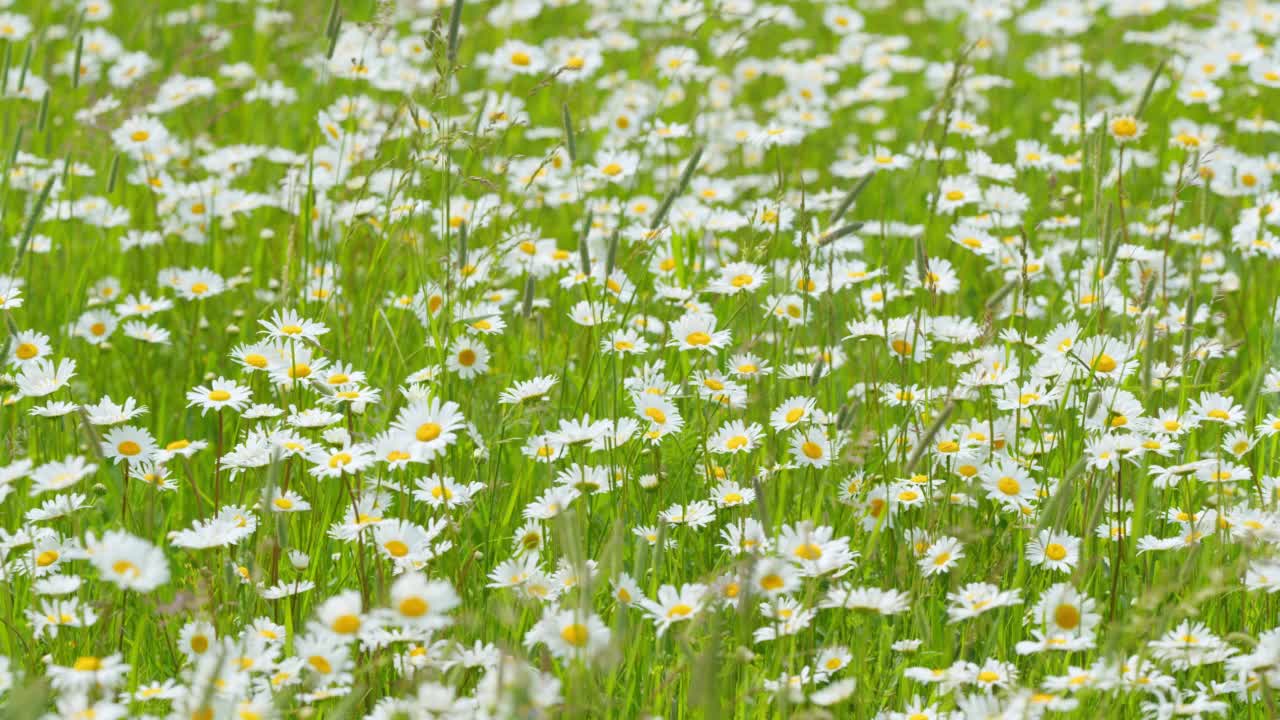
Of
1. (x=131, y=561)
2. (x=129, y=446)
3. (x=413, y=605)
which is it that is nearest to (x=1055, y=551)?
(x=413, y=605)

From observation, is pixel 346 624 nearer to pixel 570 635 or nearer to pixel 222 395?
pixel 570 635

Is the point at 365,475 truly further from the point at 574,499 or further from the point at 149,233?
the point at 149,233

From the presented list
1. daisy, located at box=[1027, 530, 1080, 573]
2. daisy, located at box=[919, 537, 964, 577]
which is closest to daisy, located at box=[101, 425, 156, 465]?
daisy, located at box=[919, 537, 964, 577]

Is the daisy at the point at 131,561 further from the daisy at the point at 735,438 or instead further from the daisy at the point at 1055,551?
the daisy at the point at 1055,551

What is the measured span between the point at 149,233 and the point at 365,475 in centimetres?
192

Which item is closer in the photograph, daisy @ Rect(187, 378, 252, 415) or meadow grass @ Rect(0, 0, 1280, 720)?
meadow grass @ Rect(0, 0, 1280, 720)

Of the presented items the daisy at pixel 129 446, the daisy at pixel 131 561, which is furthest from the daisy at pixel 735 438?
the daisy at pixel 131 561

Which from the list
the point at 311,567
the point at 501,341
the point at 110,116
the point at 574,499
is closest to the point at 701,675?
the point at 574,499

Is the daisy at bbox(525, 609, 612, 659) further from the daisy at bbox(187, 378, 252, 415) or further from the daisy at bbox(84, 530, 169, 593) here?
the daisy at bbox(187, 378, 252, 415)

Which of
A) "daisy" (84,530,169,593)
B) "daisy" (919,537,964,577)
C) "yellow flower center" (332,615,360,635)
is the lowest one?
"daisy" (919,537,964,577)

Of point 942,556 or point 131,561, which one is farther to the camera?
point 942,556

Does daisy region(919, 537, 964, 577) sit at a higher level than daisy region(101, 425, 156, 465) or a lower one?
lower

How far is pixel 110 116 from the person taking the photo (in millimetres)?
4844

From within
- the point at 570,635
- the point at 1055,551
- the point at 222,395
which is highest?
the point at 222,395
